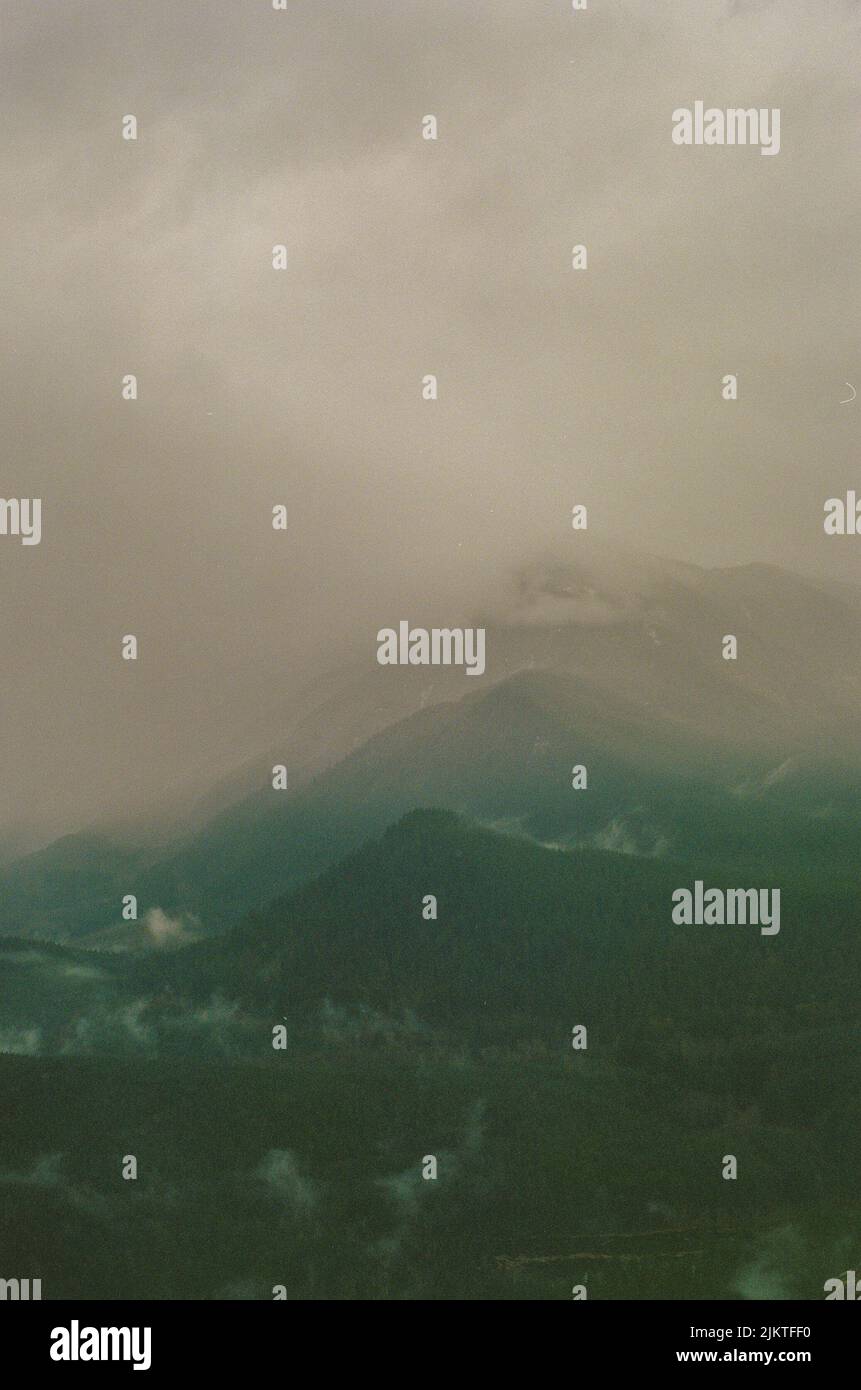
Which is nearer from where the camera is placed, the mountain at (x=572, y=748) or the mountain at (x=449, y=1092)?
the mountain at (x=449, y=1092)

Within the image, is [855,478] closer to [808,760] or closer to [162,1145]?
[808,760]

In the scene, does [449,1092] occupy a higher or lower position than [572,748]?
lower

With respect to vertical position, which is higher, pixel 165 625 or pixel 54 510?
pixel 54 510

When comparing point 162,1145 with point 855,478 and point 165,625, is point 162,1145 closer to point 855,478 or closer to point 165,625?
point 165,625

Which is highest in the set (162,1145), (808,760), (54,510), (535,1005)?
(54,510)

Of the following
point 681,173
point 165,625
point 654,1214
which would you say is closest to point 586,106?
point 681,173

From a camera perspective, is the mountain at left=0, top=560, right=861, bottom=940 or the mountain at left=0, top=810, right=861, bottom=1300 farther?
the mountain at left=0, top=560, right=861, bottom=940

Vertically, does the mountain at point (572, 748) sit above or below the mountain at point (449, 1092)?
above

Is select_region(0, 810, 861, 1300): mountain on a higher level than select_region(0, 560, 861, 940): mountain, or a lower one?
lower
